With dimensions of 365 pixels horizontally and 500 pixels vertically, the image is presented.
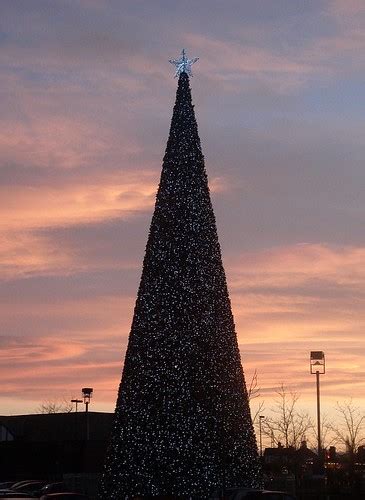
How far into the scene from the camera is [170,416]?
28.8 m

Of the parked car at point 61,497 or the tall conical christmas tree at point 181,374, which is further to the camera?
the tall conical christmas tree at point 181,374

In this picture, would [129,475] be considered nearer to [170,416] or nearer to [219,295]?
[170,416]

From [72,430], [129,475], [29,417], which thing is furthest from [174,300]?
[29,417]

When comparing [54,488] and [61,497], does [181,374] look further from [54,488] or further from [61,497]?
[54,488]

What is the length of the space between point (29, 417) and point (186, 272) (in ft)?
159

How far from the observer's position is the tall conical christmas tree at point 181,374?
93.7 feet

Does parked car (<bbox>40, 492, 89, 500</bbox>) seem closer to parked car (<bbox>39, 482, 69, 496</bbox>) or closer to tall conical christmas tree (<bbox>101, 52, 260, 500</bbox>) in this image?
tall conical christmas tree (<bbox>101, 52, 260, 500</bbox>)

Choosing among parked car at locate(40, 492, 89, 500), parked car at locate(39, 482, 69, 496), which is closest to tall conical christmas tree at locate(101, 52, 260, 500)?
parked car at locate(40, 492, 89, 500)

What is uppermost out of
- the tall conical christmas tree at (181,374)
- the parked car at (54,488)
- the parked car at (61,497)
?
the tall conical christmas tree at (181,374)

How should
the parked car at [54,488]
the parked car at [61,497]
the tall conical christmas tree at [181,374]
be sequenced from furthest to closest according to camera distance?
the parked car at [54,488]
the tall conical christmas tree at [181,374]
the parked car at [61,497]

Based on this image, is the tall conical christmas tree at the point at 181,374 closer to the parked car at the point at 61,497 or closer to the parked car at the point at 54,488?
the parked car at the point at 61,497

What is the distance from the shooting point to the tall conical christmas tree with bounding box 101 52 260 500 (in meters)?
28.5

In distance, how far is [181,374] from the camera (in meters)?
29.0

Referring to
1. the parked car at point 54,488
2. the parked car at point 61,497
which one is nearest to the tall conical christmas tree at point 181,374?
the parked car at point 61,497
